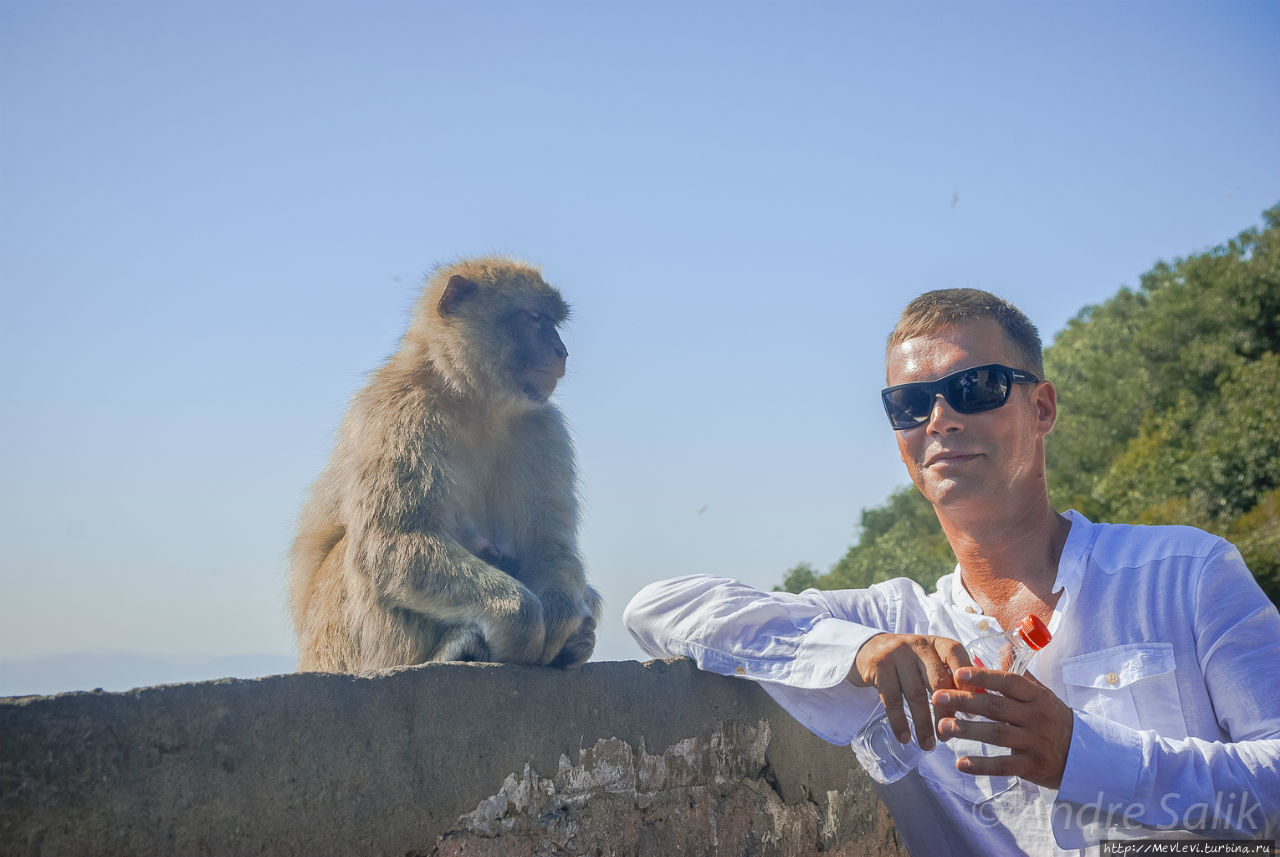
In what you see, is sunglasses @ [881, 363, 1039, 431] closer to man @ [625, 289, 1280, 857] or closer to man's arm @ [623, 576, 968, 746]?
man @ [625, 289, 1280, 857]

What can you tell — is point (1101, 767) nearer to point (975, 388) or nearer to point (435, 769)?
point (975, 388)

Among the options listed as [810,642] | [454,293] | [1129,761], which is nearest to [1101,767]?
[1129,761]

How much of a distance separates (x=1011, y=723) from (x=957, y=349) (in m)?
0.90

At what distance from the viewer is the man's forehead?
2.40 m

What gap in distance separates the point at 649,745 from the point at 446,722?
56cm

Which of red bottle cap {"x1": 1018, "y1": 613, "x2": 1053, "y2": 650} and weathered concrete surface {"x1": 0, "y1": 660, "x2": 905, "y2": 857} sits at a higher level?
red bottle cap {"x1": 1018, "y1": 613, "x2": 1053, "y2": 650}

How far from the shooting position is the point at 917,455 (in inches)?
96.8

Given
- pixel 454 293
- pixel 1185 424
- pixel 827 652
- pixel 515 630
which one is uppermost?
pixel 1185 424

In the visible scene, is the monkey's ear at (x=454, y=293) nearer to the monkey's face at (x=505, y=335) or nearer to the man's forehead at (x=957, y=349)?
the monkey's face at (x=505, y=335)

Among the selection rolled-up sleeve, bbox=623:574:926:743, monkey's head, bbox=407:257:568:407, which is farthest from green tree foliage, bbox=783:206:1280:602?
rolled-up sleeve, bbox=623:574:926:743

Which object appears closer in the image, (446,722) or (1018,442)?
(446,722)

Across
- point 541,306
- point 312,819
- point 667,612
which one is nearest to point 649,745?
point 667,612

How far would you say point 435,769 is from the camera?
80.5 inches

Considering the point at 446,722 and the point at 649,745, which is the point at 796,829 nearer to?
the point at 649,745
